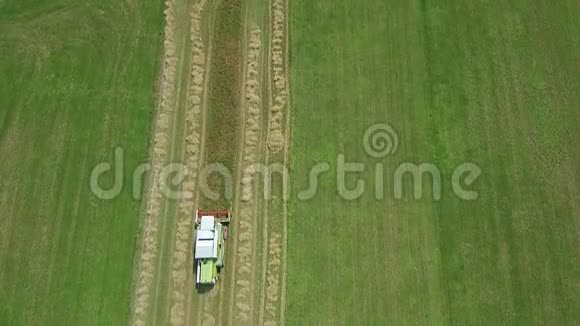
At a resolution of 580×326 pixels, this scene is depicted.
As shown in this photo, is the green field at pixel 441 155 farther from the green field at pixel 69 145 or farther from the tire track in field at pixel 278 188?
the green field at pixel 69 145

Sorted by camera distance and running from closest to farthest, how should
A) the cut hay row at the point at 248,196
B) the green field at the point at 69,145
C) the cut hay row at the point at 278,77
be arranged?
the cut hay row at the point at 248,196
the green field at the point at 69,145
the cut hay row at the point at 278,77

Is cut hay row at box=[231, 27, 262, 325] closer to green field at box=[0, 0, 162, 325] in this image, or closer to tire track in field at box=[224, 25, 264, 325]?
tire track in field at box=[224, 25, 264, 325]

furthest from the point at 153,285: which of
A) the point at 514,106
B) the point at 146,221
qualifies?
the point at 514,106

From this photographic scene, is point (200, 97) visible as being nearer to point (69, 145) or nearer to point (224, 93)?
point (224, 93)

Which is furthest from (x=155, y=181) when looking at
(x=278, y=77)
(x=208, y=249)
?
(x=278, y=77)

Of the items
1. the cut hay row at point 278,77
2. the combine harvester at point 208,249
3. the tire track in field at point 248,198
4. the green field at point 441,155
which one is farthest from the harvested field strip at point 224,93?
the green field at point 441,155

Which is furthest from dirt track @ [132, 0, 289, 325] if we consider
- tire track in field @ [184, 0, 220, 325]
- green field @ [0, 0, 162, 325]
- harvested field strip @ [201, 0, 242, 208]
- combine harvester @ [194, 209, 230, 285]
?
green field @ [0, 0, 162, 325]
